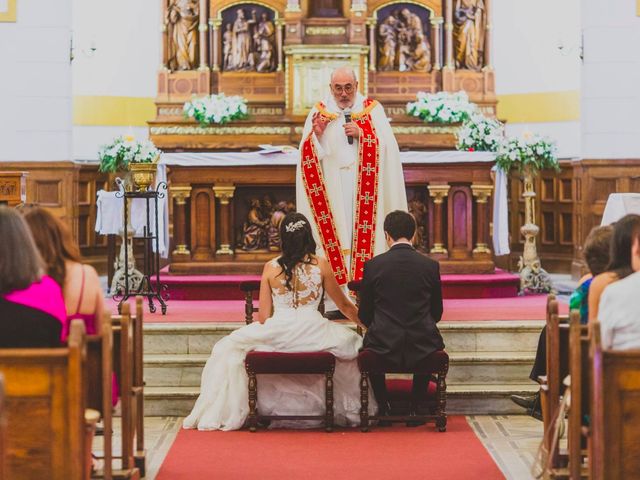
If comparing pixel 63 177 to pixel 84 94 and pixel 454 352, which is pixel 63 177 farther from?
pixel 454 352

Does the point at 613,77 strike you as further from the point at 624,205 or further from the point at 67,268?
the point at 67,268

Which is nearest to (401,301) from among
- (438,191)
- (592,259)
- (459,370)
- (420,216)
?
(459,370)

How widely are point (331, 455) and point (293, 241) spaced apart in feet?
4.24

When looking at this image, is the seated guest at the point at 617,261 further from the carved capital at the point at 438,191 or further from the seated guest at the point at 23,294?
the carved capital at the point at 438,191

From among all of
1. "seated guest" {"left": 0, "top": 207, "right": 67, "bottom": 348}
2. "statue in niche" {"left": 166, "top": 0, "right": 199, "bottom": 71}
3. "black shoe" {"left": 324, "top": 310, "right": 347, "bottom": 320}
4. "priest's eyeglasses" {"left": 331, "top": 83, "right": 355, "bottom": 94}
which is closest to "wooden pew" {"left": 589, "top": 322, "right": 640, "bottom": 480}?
"seated guest" {"left": 0, "top": 207, "right": 67, "bottom": 348}

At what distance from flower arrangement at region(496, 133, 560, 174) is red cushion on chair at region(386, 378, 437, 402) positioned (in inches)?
139

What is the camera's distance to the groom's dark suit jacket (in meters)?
6.86

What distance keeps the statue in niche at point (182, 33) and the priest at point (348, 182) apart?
5.30 m

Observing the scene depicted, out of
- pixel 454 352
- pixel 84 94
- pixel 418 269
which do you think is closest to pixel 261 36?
pixel 84 94

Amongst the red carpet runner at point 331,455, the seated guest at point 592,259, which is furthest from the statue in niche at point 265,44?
the seated guest at point 592,259

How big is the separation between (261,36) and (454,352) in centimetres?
639

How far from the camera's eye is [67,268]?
529 centimetres

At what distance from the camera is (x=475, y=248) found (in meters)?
11.0

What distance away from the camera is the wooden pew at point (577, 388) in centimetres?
502
